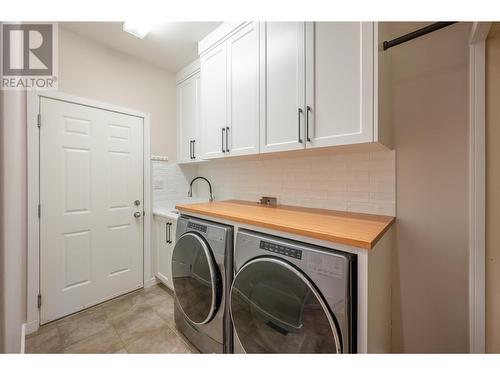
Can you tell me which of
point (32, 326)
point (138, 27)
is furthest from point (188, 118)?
point (32, 326)

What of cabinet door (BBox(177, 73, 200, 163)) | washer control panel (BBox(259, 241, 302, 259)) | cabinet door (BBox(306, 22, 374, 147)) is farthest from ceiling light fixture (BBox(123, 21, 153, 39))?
washer control panel (BBox(259, 241, 302, 259))

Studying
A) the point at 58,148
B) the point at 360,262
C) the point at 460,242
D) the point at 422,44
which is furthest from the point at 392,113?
the point at 58,148

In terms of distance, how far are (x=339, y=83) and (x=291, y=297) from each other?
3.74 feet

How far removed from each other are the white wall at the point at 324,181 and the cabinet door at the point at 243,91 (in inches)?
12.8

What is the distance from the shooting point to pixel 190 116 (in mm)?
2506

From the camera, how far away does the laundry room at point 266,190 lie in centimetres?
93

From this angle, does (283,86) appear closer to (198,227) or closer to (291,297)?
(198,227)

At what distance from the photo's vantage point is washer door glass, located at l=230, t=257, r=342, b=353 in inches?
34.2

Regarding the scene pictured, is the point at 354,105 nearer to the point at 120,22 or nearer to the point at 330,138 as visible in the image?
the point at 330,138

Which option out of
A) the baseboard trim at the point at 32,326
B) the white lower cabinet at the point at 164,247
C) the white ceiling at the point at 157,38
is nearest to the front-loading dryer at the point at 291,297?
the white lower cabinet at the point at 164,247

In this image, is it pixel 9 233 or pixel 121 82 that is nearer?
pixel 9 233

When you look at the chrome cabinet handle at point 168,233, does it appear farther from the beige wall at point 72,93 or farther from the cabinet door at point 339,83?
the cabinet door at point 339,83

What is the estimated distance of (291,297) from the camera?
94 centimetres

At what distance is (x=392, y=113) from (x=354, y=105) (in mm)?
410
